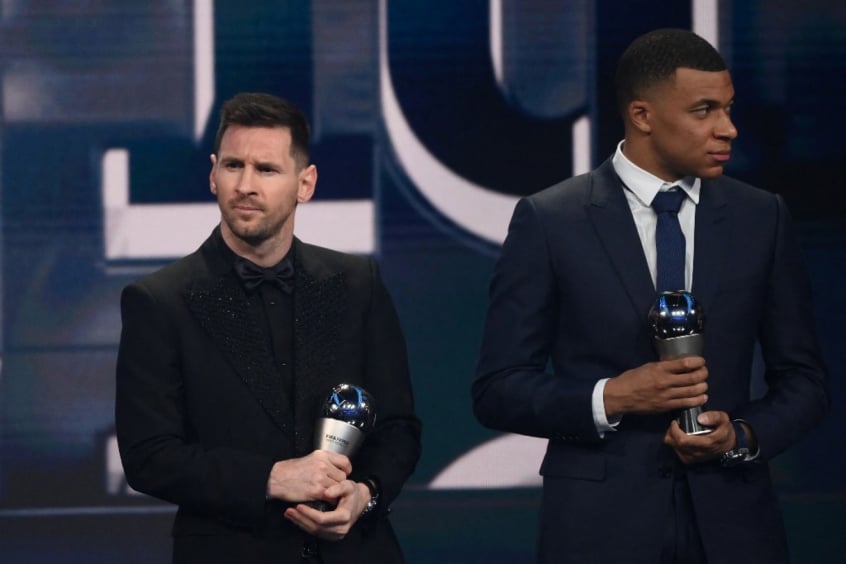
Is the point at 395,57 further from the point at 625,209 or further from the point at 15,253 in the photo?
the point at 625,209

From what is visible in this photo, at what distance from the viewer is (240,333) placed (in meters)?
2.71

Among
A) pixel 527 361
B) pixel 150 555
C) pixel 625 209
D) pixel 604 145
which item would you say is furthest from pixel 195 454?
pixel 604 145

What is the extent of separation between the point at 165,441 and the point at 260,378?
22 cm

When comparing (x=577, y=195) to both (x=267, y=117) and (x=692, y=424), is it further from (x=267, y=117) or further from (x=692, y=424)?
(x=267, y=117)

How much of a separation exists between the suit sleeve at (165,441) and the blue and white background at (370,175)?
1474 mm

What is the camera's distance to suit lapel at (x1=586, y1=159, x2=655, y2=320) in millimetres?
2684

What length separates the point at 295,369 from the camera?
271cm

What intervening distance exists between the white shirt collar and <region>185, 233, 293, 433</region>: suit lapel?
0.78 meters

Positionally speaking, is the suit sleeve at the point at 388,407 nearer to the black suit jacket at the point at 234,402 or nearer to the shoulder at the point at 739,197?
the black suit jacket at the point at 234,402

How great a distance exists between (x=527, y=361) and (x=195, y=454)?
26.3 inches

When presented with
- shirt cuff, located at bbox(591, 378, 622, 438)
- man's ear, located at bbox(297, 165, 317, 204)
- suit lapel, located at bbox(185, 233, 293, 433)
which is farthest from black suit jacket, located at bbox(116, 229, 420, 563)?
shirt cuff, located at bbox(591, 378, 622, 438)

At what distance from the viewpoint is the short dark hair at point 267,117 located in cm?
281

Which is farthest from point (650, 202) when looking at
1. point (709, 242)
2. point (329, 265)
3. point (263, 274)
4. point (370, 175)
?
point (370, 175)

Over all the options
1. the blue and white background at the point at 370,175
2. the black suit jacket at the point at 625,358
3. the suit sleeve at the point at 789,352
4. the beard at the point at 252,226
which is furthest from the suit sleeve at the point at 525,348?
the blue and white background at the point at 370,175
